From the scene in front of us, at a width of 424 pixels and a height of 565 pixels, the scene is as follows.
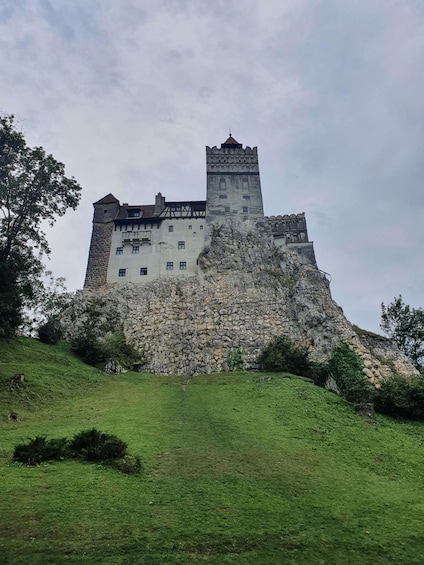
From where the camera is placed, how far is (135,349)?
147ft

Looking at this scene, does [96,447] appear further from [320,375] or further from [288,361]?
[288,361]

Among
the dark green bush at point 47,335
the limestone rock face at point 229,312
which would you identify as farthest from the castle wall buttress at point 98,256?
the dark green bush at point 47,335

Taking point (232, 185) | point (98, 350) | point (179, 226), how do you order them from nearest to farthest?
point (98, 350) → point (179, 226) → point (232, 185)

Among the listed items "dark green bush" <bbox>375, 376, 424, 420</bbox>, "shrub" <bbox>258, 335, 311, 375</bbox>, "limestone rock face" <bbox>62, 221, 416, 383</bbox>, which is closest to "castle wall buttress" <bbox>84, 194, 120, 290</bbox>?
"limestone rock face" <bbox>62, 221, 416, 383</bbox>

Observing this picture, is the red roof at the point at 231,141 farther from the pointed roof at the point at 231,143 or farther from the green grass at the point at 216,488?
the green grass at the point at 216,488

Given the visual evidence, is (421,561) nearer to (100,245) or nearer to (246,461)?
(246,461)

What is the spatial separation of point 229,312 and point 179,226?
14.6m

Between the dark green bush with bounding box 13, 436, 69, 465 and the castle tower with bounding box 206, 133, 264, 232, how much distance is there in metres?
44.4

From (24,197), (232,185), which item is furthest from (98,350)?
(232,185)

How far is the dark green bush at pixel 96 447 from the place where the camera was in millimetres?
13062

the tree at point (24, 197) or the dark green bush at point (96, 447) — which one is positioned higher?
the tree at point (24, 197)

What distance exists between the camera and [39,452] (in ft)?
41.2

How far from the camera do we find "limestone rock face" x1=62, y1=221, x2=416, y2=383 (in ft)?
144

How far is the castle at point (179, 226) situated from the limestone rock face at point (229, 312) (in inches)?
70.2
